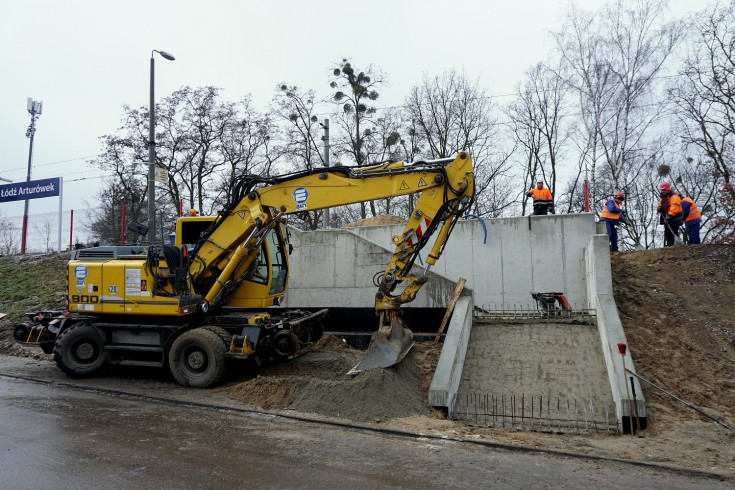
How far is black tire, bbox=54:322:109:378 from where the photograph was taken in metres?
Answer: 9.11

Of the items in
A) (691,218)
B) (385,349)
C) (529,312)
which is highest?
(691,218)

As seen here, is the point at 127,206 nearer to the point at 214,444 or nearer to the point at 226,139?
the point at 226,139

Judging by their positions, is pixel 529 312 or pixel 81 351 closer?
pixel 81 351

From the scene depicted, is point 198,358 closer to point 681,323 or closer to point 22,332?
point 22,332

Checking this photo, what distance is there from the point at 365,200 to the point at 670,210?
363 inches

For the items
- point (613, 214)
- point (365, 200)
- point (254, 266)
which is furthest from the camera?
point (613, 214)

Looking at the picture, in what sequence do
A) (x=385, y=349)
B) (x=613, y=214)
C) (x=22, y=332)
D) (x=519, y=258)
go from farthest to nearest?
(x=613, y=214) → (x=519, y=258) → (x=22, y=332) → (x=385, y=349)

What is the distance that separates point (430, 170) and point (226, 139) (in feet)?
67.8

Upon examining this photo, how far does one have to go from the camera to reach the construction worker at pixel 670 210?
13.2 m

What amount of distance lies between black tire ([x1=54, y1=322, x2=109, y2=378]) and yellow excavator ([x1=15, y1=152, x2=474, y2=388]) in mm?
18

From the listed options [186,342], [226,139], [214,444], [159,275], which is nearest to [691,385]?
[214,444]

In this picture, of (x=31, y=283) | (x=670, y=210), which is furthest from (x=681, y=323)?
(x=31, y=283)

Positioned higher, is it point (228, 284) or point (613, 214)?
point (613, 214)

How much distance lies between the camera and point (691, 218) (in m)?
13.4
